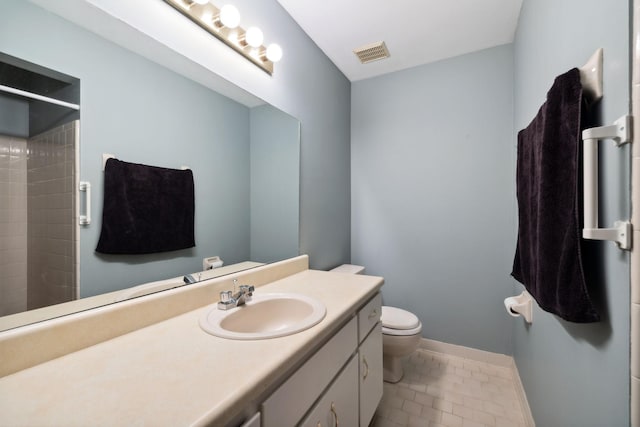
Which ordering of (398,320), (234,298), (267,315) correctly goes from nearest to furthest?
(234,298) < (267,315) < (398,320)

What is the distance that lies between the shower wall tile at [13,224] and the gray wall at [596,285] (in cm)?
145

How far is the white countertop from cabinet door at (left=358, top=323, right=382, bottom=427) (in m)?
0.51

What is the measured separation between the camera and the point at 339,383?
1007 mm

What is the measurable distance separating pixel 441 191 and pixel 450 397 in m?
1.42

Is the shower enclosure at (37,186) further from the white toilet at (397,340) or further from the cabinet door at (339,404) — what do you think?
the white toilet at (397,340)

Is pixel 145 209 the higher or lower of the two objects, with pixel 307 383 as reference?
higher

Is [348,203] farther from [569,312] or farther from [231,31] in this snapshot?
[569,312]

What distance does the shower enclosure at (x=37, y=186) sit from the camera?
0.67m

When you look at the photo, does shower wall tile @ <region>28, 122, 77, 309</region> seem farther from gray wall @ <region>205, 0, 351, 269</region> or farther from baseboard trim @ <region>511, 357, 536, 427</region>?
baseboard trim @ <region>511, 357, 536, 427</region>

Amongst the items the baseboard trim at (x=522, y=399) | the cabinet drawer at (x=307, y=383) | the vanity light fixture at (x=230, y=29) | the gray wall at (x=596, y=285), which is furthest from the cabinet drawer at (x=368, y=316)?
the vanity light fixture at (x=230, y=29)

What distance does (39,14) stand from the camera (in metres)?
0.73

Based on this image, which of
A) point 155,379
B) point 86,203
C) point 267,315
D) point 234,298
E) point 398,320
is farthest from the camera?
point 398,320

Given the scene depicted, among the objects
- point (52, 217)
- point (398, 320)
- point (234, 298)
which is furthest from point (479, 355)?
point (52, 217)

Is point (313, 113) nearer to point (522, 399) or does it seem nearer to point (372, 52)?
point (372, 52)
